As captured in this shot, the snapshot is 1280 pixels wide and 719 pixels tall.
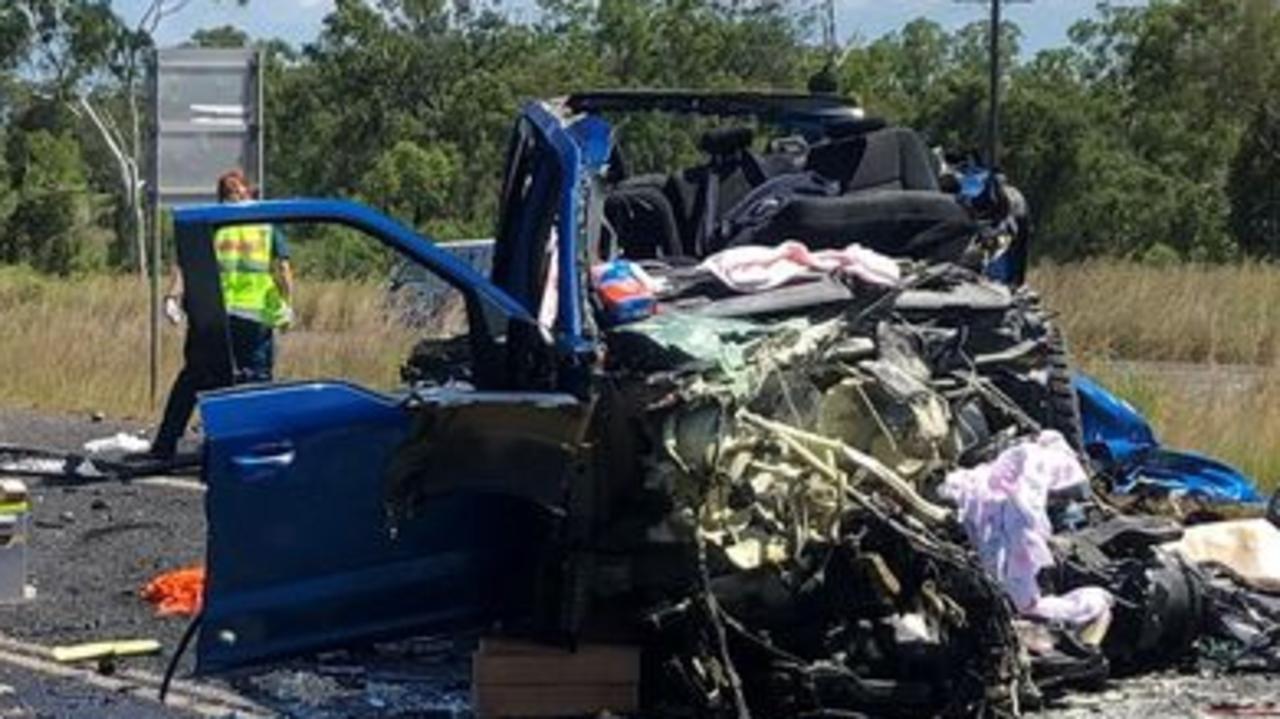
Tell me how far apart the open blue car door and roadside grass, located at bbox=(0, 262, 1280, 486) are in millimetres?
6040

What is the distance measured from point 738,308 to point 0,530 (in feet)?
11.6

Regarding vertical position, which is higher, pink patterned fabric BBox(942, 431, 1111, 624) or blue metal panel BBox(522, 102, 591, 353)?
blue metal panel BBox(522, 102, 591, 353)

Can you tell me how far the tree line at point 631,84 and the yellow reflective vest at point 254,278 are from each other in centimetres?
2996

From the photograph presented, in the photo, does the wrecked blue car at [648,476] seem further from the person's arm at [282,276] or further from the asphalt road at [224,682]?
the person's arm at [282,276]

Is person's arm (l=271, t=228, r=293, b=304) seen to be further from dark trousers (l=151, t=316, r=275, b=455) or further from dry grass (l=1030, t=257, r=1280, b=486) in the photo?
dry grass (l=1030, t=257, r=1280, b=486)

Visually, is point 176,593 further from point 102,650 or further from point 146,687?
point 146,687

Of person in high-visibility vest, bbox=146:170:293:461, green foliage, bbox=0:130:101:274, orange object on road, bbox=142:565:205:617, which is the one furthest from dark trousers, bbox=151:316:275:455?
green foliage, bbox=0:130:101:274

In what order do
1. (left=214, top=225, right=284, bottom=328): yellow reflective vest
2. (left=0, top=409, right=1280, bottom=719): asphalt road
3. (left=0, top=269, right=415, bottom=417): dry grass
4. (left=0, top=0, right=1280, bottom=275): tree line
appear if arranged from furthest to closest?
(left=0, top=0, right=1280, bottom=275): tree line < (left=0, top=269, right=415, bottom=417): dry grass < (left=214, top=225, right=284, bottom=328): yellow reflective vest < (left=0, top=409, right=1280, bottom=719): asphalt road

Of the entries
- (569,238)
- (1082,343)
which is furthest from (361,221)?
(1082,343)

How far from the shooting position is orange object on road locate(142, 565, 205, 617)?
8562 mm

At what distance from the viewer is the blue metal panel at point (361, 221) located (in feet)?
20.9

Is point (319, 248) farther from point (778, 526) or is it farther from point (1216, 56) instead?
point (778, 526)

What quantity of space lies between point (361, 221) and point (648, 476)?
3.98 feet

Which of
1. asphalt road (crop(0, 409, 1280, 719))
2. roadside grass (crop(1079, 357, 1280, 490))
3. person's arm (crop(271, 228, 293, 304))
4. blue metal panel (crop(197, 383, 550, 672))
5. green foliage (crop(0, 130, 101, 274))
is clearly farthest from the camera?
green foliage (crop(0, 130, 101, 274))
